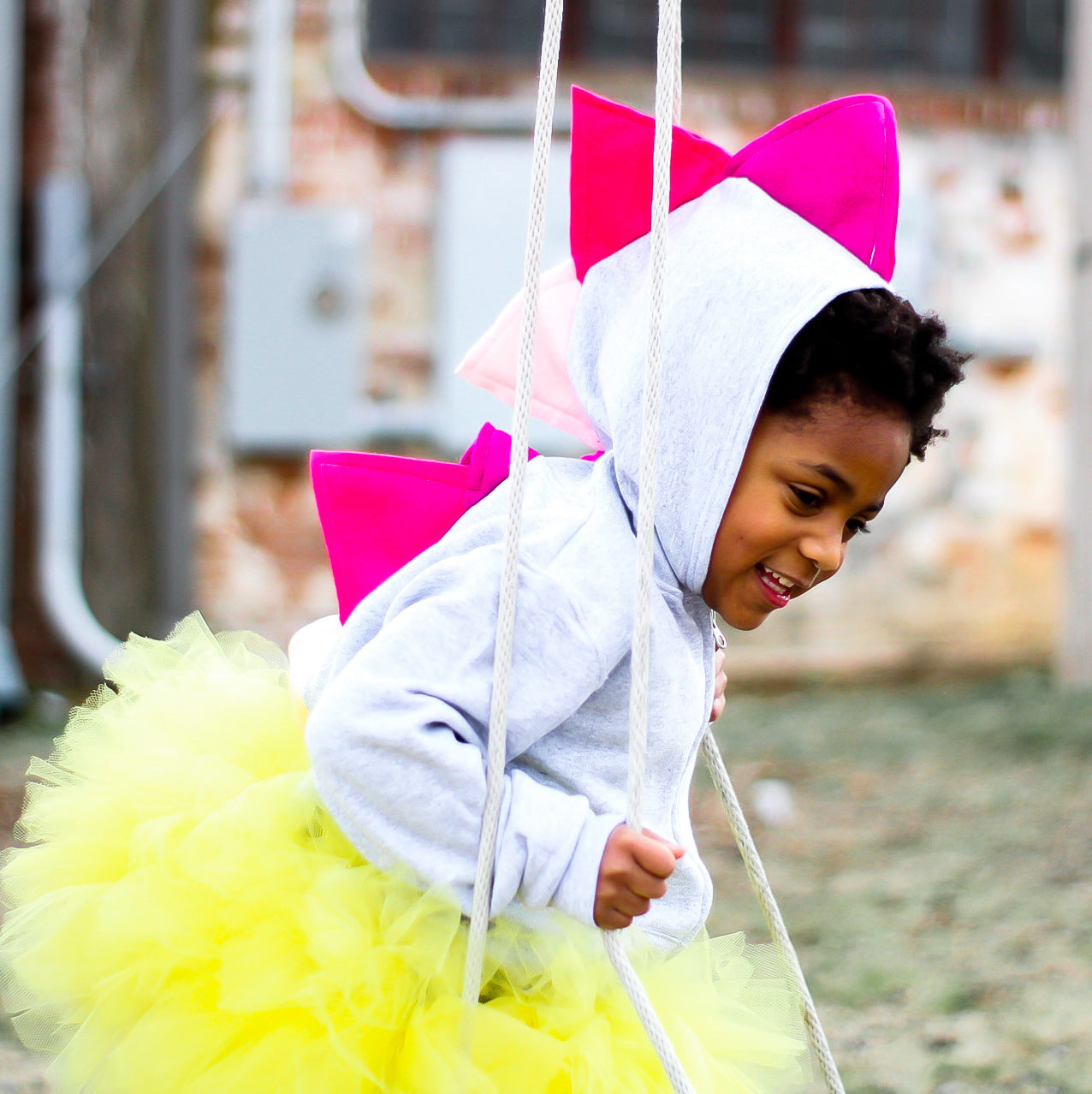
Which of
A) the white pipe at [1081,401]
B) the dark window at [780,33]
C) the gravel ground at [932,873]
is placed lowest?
the gravel ground at [932,873]

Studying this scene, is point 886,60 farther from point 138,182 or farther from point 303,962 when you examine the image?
point 303,962

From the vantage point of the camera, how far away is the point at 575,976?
3.68ft

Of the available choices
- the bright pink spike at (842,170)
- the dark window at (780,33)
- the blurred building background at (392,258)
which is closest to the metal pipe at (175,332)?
the blurred building background at (392,258)

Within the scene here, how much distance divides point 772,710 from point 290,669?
10.7 ft

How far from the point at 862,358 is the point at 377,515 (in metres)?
→ 0.44

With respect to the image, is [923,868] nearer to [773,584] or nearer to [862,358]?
[773,584]

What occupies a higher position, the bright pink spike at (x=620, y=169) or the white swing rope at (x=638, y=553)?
the bright pink spike at (x=620, y=169)

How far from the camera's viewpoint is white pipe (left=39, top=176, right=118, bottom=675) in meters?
4.14

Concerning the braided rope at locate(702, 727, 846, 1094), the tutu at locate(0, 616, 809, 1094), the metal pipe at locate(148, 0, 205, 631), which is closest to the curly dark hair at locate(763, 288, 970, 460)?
the braided rope at locate(702, 727, 846, 1094)

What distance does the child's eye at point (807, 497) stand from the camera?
3.73 feet

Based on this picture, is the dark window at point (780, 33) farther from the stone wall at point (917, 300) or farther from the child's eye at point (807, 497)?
the child's eye at point (807, 497)

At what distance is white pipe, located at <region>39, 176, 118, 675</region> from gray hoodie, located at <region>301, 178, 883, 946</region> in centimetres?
313

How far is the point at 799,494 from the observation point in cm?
114

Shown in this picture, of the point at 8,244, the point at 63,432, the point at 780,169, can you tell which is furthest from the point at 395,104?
the point at 780,169
